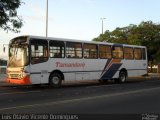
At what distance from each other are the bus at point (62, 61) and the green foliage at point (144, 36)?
20.1 m

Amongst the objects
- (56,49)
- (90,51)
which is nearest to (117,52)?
(90,51)

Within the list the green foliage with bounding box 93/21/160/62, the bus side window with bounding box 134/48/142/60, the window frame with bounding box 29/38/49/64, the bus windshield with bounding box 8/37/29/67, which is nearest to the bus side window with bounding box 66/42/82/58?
the window frame with bounding box 29/38/49/64

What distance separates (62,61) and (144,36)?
2855cm

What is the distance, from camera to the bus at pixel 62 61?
75.9 feet

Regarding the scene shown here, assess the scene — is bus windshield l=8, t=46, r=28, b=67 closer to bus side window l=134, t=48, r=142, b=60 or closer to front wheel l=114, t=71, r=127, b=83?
front wheel l=114, t=71, r=127, b=83

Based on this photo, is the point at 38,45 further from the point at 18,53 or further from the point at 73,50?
the point at 73,50

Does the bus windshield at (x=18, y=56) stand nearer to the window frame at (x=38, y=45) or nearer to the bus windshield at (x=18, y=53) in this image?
the bus windshield at (x=18, y=53)

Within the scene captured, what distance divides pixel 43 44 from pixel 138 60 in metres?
10.7

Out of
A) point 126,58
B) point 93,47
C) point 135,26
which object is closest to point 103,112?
point 93,47

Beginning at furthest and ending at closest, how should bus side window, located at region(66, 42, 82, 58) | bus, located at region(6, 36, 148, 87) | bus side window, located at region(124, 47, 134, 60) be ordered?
bus side window, located at region(124, 47, 134, 60), bus side window, located at region(66, 42, 82, 58), bus, located at region(6, 36, 148, 87)

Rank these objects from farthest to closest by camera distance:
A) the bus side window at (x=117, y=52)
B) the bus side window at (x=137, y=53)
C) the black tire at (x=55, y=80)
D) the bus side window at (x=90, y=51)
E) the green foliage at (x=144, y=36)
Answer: the green foliage at (x=144, y=36)
the bus side window at (x=137, y=53)
the bus side window at (x=117, y=52)
the bus side window at (x=90, y=51)
the black tire at (x=55, y=80)

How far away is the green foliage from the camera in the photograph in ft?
167

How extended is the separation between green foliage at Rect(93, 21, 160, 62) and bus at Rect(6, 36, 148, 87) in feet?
65.9

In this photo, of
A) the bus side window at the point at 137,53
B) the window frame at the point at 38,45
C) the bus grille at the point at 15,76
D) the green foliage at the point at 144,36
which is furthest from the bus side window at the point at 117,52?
the green foliage at the point at 144,36
